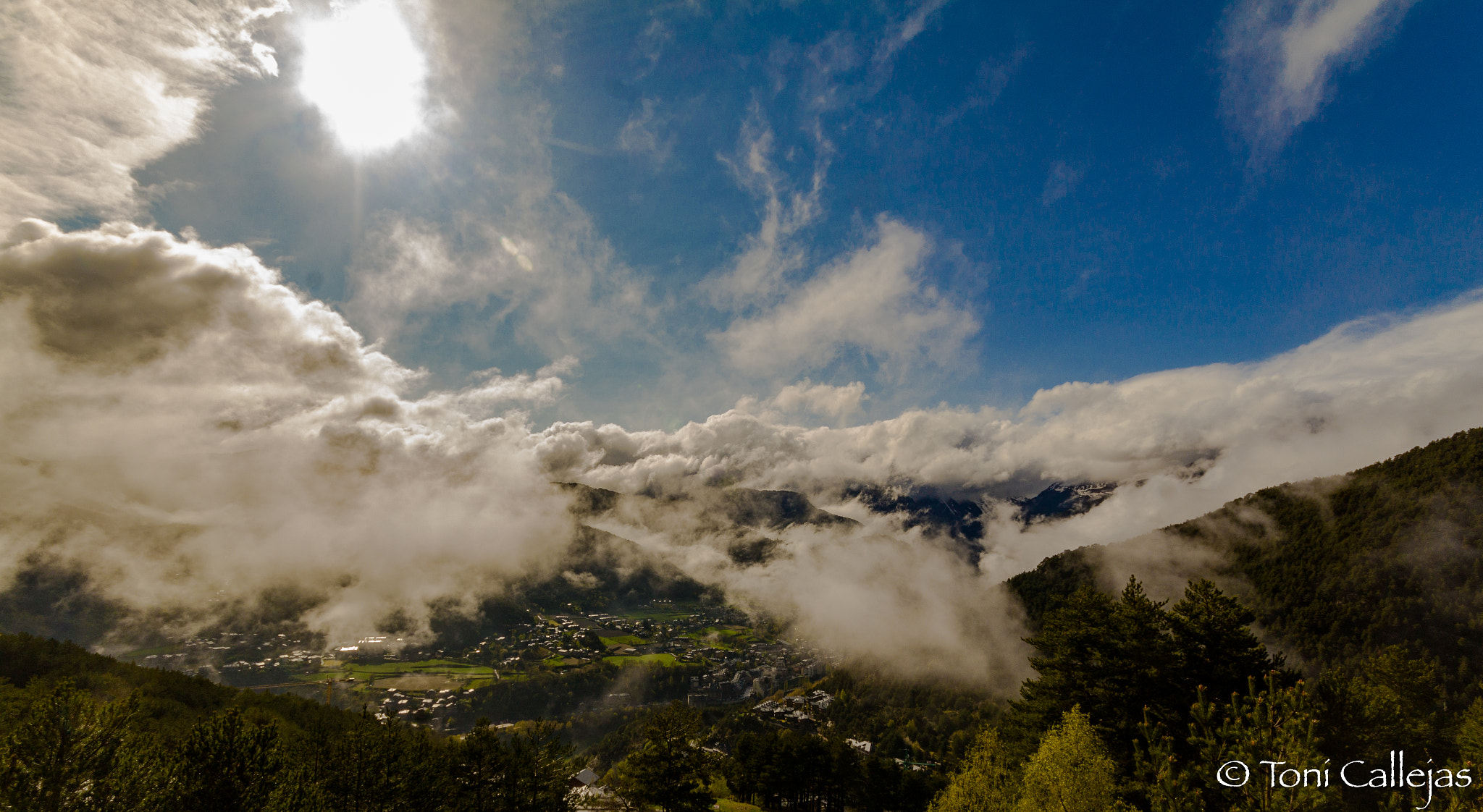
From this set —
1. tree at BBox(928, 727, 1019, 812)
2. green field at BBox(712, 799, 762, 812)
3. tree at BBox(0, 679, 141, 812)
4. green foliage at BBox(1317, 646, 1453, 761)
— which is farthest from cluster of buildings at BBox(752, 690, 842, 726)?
tree at BBox(0, 679, 141, 812)

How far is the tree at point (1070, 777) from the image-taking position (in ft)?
79.4

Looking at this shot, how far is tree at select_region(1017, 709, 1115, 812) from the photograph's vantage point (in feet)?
79.4

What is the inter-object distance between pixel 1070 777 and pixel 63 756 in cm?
4134

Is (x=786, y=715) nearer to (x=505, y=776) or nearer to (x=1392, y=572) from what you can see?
(x=505, y=776)

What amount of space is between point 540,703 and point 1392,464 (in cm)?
35625

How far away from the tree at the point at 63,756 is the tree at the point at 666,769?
2671 centimetres

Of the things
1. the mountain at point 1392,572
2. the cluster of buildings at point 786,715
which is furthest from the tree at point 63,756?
the cluster of buildings at point 786,715

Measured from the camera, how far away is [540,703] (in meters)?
196

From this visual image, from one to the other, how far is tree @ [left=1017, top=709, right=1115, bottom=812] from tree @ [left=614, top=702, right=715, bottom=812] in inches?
858

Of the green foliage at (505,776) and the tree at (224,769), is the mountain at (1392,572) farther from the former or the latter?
the tree at (224,769)

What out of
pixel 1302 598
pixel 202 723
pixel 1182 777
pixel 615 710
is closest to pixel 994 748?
pixel 1182 777

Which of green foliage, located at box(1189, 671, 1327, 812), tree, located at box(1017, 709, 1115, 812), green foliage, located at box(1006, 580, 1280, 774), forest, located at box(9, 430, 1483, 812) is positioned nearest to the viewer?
green foliage, located at box(1189, 671, 1327, 812)

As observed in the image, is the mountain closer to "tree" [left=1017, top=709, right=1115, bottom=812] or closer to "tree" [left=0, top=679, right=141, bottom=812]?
"tree" [left=1017, top=709, right=1115, bottom=812]

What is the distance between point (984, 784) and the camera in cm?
3014
